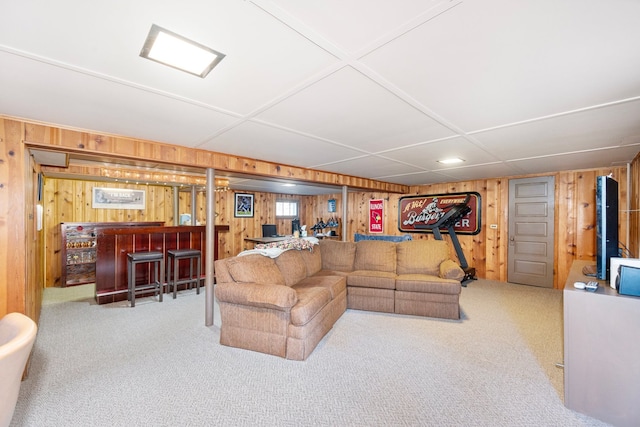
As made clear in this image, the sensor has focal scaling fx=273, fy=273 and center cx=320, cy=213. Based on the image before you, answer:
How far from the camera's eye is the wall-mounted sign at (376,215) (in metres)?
7.36

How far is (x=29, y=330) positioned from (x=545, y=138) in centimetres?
404

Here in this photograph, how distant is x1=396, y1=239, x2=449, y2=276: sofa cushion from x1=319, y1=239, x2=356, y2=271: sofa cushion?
2.38ft

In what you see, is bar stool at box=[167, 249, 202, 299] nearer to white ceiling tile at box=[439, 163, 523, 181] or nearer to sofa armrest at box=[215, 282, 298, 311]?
sofa armrest at box=[215, 282, 298, 311]

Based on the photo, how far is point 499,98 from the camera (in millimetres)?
1841

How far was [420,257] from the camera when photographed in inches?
161

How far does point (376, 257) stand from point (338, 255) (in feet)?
1.96

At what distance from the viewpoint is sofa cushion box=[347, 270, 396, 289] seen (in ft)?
12.0

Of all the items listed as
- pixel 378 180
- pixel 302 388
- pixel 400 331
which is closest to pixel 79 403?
pixel 302 388

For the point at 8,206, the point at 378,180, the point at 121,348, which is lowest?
the point at 121,348

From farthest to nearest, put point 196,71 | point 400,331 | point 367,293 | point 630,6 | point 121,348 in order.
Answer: point 367,293, point 400,331, point 121,348, point 196,71, point 630,6

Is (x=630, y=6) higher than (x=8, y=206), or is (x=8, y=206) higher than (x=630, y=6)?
(x=630, y=6)

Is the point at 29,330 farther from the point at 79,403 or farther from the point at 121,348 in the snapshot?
the point at 121,348

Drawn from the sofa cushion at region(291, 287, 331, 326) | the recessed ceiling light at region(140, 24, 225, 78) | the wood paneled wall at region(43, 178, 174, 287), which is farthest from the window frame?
the recessed ceiling light at region(140, 24, 225, 78)

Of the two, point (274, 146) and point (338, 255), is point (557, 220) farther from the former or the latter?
point (274, 146)
